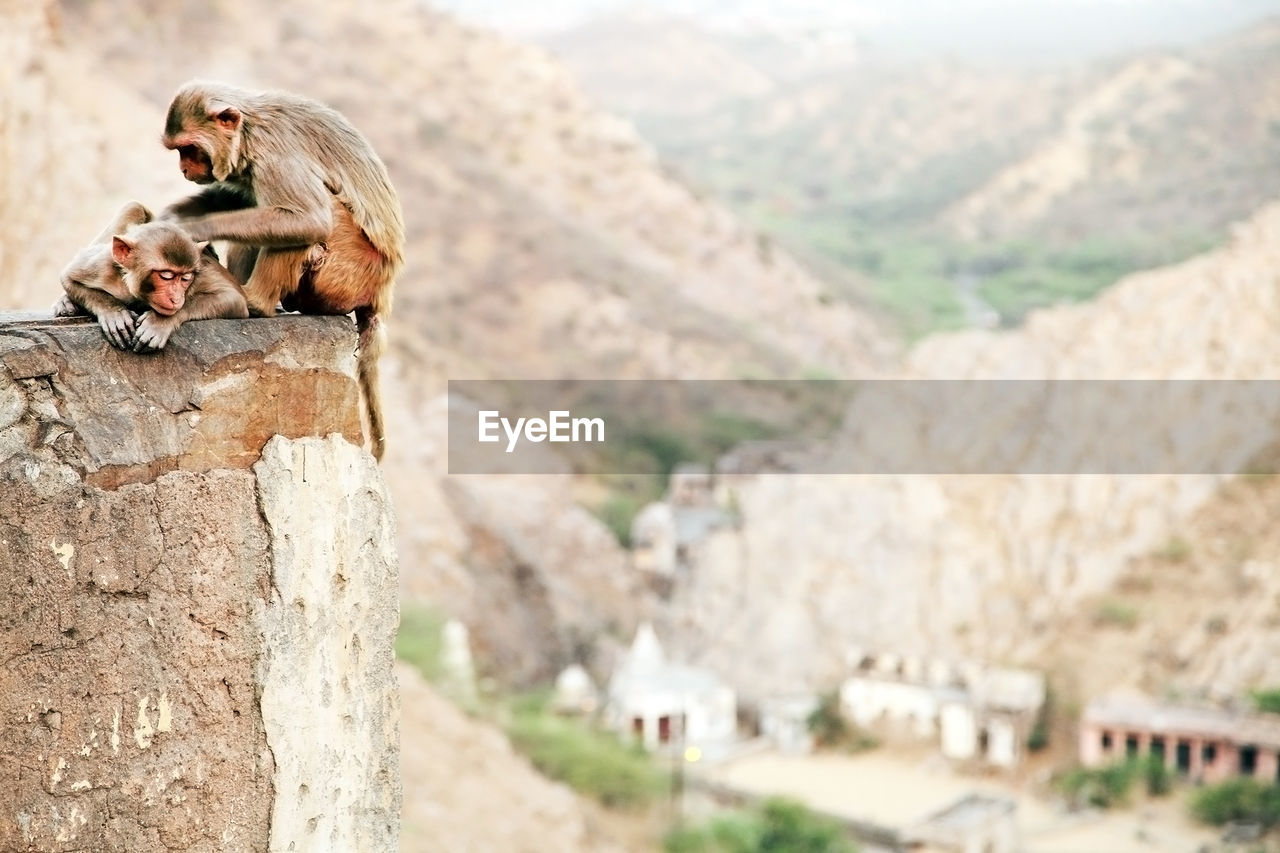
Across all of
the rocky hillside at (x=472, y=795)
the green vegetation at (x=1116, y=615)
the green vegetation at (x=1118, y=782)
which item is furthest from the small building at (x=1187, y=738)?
the rocky hillside at (x=472, y=795)

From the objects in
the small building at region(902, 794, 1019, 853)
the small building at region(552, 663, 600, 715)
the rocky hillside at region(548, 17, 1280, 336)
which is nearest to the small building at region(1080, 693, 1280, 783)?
the small building at region(902, 794, 1019, 853)

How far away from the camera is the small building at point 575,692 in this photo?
16.6 m

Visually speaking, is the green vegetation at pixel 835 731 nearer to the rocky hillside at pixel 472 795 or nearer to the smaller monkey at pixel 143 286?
the rocky hillside at pixel 472 795

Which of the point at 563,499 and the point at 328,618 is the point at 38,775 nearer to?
the point at 328,618

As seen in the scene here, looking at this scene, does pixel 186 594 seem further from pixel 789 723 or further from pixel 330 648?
pixel 789 723

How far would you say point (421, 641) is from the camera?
1224 cm

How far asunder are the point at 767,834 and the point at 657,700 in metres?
4.86

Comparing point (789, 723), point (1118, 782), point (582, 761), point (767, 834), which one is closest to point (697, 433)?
point (789, 723)

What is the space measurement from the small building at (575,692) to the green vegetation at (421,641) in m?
3.36

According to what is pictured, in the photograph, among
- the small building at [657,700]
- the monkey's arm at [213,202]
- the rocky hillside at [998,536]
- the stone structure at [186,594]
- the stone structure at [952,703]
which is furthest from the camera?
the rocky hillside at [998,536]

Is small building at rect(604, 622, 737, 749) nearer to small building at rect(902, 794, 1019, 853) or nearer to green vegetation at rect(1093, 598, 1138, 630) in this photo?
small building at rect(902, 794, 1019, 853)

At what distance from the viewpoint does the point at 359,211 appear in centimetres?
295

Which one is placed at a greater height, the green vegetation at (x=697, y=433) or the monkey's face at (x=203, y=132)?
the green vegetation at (x=697, y=433)

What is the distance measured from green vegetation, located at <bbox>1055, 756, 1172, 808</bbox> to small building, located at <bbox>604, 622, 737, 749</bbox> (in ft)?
17.8
